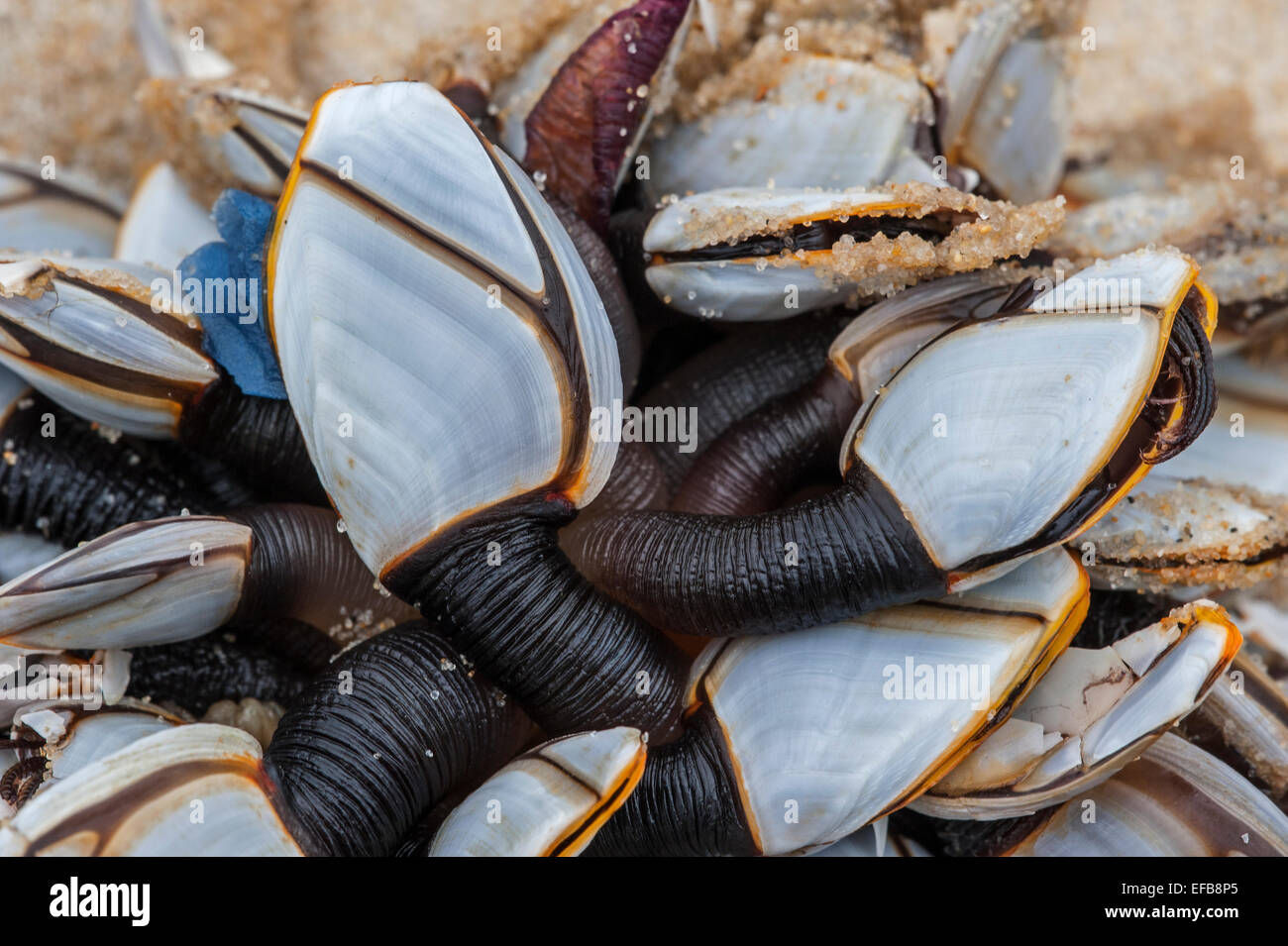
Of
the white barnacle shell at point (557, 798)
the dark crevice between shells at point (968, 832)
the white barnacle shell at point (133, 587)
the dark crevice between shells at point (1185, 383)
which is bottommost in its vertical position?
the dark crevice between shells at point (968, 832)

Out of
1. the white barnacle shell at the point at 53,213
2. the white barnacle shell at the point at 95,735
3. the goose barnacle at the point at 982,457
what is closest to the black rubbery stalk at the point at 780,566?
the goose barnacle at the point at 982,457

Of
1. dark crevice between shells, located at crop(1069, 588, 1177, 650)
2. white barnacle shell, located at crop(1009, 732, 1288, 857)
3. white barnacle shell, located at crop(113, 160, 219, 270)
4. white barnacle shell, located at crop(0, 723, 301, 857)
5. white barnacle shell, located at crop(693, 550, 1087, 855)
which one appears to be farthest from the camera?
white barnacle shell, located at crop(113, 160, 219, 270)

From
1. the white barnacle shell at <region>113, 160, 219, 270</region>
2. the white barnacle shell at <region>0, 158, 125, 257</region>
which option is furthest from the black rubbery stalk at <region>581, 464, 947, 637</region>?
the white barnacle shell at <region>0, 158, 125, 257</region>

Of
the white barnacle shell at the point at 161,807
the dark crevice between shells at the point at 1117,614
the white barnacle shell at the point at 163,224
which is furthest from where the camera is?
the white barnacle shell at the point at 163,224

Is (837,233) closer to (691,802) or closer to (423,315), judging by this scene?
(423,315)

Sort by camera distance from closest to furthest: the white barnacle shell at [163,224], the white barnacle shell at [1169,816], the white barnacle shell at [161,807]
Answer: the white barnacle shell at [161,807] → the white barnacle shell at [1169,816] → the white barnacle shell at [163,224]

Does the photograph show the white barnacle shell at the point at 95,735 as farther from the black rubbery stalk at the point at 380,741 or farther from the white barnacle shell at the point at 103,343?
the white barnacle shell at the point at 103,343

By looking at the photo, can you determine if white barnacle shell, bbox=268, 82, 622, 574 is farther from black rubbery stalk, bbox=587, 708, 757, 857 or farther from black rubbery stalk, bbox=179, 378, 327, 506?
black rubbery stalk, bbox=587, 708, 757, 857

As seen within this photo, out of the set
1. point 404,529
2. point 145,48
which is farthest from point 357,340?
point 145,48
